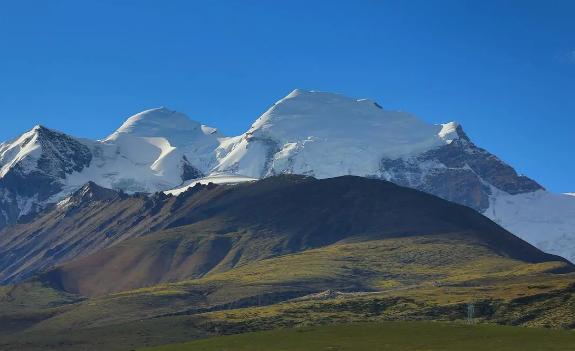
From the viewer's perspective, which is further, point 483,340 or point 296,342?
point 296,342

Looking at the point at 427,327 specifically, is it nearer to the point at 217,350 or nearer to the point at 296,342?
the point at 296,342

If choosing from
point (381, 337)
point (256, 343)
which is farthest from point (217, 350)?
point (381, 337)

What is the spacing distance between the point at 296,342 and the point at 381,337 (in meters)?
14.6

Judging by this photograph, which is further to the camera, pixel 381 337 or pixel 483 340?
pixel 381 337

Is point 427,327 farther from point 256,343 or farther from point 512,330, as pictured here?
point 256,343

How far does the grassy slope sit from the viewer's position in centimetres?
16912

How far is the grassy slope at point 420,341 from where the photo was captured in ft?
555

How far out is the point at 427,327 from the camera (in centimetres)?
19800

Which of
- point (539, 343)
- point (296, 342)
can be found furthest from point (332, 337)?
point (539, 343)

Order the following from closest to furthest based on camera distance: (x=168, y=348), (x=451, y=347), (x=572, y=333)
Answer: (x=451, y=347) → (x=572, y=333) → (x=168, y=348)

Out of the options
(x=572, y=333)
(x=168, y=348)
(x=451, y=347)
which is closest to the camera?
(x=451, y=347)

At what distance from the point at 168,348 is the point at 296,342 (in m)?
22.8

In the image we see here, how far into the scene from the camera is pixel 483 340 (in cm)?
17662

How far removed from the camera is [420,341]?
18075 cm
